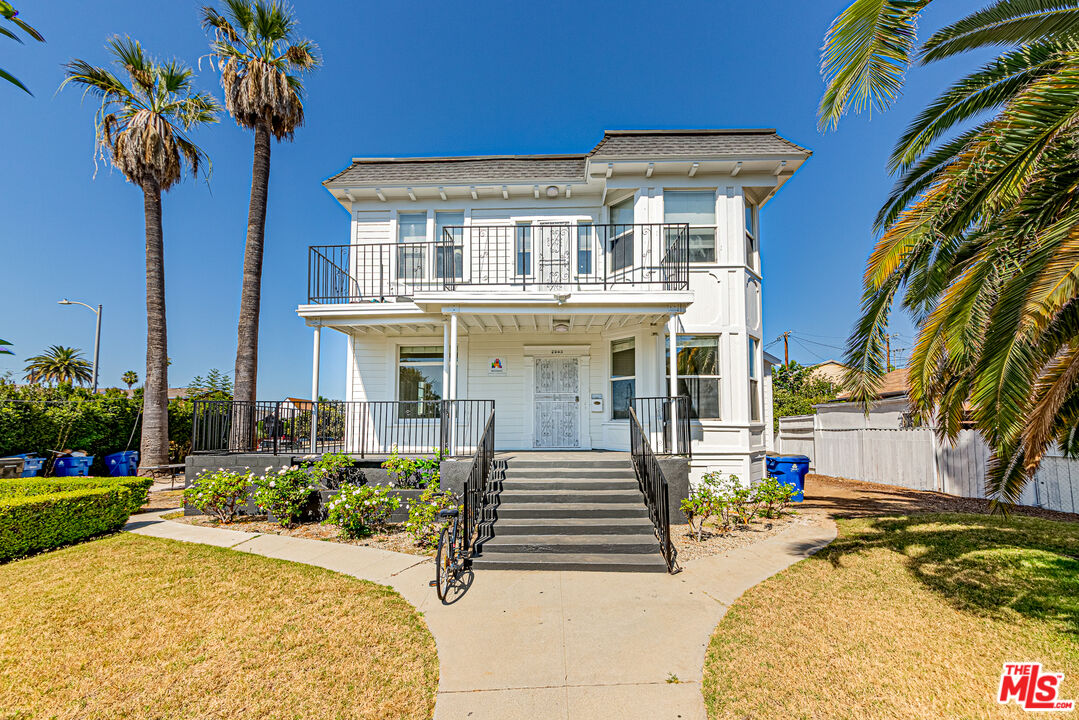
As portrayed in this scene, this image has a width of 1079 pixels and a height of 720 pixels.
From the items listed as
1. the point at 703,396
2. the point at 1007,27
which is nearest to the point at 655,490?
the point at 703,396

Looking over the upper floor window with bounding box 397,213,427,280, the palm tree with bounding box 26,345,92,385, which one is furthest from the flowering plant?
the palm tree with bounding box 26,345,92,385

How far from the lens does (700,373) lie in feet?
32.2

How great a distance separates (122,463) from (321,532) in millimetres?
9962

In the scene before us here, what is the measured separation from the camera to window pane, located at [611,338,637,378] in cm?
1045

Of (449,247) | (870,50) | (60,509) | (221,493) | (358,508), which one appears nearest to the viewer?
(870,50)

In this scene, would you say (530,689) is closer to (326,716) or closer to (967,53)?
(326,716)

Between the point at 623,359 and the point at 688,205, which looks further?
the point at 623,359

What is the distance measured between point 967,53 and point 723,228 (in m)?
4.58

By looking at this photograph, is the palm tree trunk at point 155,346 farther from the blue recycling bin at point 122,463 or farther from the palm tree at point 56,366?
the palm tree at point 56,366

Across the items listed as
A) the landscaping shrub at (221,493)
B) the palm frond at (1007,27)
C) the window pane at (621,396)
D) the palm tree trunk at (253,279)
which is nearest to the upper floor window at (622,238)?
the window pane at (621,396)

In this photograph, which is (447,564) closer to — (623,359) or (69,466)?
(623,359)

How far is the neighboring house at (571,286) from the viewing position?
9562mm

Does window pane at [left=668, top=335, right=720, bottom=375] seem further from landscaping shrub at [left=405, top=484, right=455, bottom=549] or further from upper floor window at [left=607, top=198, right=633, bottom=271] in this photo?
landscaping shrub at [left=405, top=484, right=455, bottom=549]

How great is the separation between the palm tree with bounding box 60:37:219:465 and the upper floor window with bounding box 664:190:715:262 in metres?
13.4
